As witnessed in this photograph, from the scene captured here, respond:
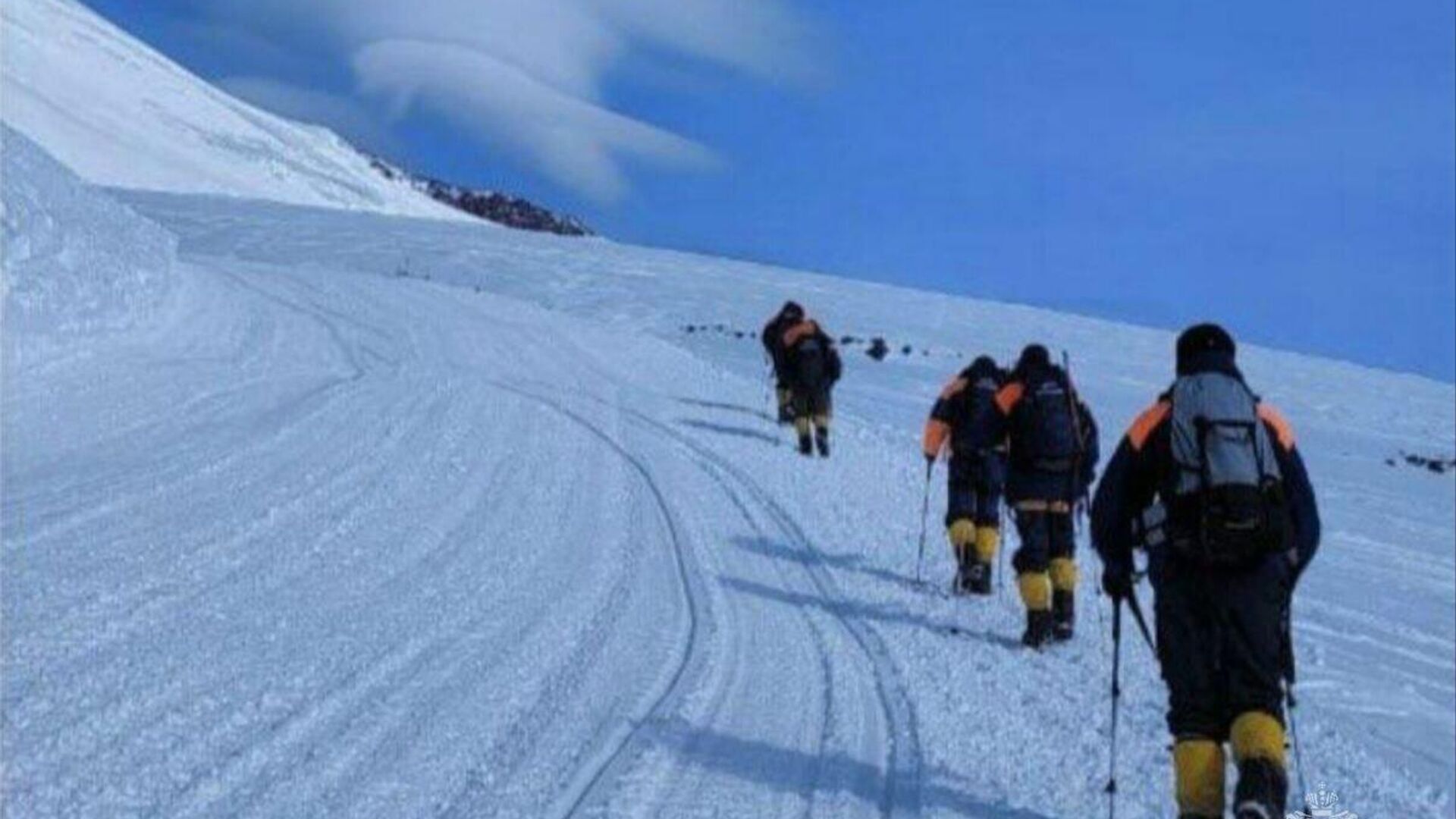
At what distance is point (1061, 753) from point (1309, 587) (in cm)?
1057

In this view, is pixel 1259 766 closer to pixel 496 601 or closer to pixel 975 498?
pixel 496 601

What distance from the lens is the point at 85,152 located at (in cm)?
9494

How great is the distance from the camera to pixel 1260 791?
17.5 feet

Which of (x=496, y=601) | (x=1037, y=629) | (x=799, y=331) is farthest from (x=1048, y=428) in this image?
(x=799, y=331)

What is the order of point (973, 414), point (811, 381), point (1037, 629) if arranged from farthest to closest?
point (811, 381) < point (973, 414) < point (1037, 629)

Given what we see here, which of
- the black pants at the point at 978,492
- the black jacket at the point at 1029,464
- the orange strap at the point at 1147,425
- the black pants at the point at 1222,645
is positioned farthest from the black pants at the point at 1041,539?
the black pants at the point at 1222,645

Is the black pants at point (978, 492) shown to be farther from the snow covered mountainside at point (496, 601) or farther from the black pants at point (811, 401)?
the black pants at point (811, 401)

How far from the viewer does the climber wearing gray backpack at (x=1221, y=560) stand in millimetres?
5691

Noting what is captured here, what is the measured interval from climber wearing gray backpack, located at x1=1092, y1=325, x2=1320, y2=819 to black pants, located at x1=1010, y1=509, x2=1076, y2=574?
4.09 m

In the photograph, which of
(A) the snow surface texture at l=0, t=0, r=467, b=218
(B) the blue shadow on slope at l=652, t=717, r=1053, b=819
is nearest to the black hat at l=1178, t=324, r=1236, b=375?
(B) the blue shadow on slope at l=652, t=717, r=1053, b=819

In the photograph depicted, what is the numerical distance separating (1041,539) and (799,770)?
4.06 meters

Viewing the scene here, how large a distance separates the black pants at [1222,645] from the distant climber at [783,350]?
13510 millimetres

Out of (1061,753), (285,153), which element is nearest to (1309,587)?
(1061,753)

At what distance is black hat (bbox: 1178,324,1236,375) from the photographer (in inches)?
240
